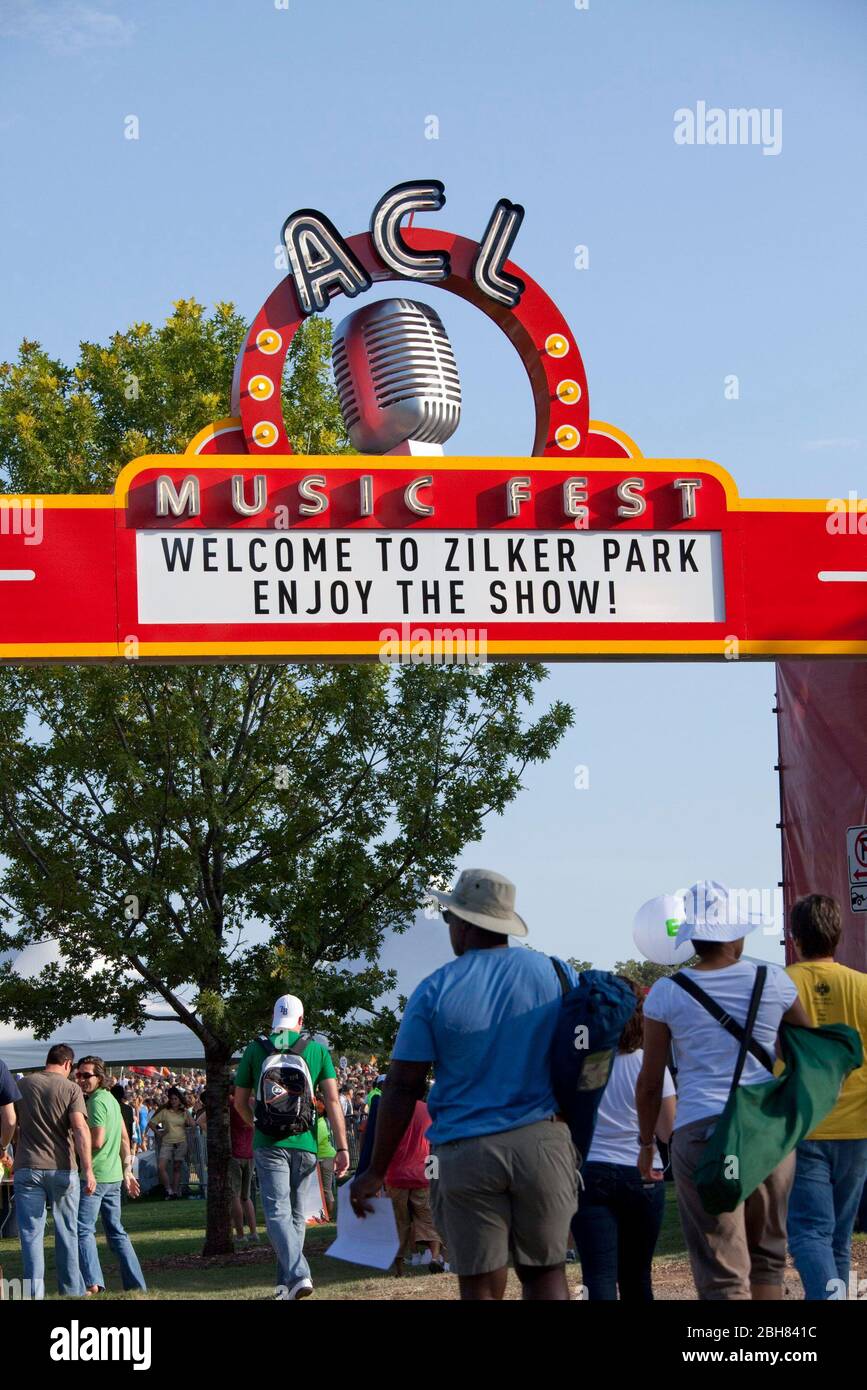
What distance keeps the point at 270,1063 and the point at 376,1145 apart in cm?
401

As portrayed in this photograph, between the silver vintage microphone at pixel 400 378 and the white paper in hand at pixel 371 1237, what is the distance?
482cm

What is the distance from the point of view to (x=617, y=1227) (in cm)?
683

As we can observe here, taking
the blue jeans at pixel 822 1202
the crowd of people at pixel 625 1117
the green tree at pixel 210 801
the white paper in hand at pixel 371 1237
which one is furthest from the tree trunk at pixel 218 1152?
the blue jeans at pixel 822 1202

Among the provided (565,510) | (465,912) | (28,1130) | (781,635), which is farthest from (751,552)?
(28,1130)

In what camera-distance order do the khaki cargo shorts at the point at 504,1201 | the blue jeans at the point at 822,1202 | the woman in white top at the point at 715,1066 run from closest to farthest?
the khaki cargo shorts at the point at 504,1201
the woman in white top at the point at 715,1066
the blue jeans at the point at 822,1202

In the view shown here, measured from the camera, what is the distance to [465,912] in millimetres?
5867

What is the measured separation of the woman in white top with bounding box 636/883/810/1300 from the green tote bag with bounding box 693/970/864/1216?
0.07 meters

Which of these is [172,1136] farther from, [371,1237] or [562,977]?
[562,977]

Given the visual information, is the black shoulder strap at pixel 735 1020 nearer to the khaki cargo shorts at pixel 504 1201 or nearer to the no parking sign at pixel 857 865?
the khaki cargo shorts at pixel 504 1201

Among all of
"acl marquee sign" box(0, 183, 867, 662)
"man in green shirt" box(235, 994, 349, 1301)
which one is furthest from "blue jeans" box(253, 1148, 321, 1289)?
"acl marquee sign" box(0, 183, 867, 662)

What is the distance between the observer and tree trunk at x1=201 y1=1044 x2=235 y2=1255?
1517cm

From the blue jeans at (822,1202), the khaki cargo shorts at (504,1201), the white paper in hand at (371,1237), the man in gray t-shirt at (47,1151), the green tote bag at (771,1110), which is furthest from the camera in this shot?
the man in gray t-shirt at (47,1151)

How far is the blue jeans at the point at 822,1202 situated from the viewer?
6.85 meters
